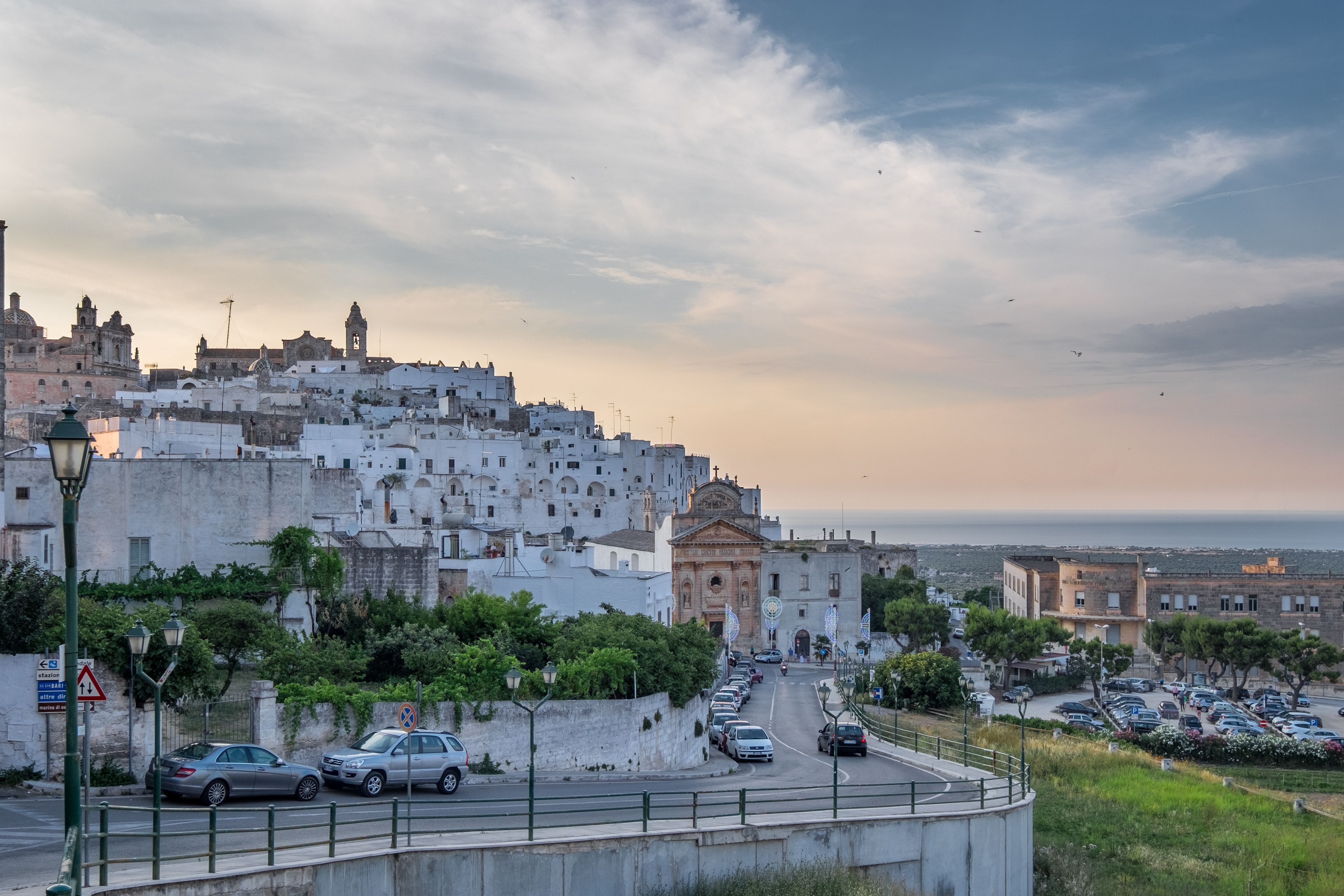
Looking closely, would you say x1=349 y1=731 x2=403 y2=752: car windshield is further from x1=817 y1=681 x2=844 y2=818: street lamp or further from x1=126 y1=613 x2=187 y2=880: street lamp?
x1=817 y1=681 x2=844 y2=818: street lamp

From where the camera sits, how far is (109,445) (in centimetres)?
5669

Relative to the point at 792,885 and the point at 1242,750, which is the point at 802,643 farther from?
the point at 792,885

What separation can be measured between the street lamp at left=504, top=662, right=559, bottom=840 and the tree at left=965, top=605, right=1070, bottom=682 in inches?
1663

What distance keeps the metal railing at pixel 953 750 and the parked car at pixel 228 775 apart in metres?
13.0

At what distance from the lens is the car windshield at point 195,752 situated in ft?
60.1

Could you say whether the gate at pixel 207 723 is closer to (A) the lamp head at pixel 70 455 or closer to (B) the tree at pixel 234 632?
(B) the tree at pixel 234 632

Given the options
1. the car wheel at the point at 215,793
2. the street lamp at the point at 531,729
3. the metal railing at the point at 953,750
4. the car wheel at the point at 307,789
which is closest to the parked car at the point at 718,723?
the metal railing at the point at 953,750

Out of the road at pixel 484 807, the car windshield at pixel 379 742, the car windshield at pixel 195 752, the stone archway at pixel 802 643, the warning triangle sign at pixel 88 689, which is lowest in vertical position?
the stone archway at pixel 802 643

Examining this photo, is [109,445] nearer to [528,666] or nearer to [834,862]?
[528,666]

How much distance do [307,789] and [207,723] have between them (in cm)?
324

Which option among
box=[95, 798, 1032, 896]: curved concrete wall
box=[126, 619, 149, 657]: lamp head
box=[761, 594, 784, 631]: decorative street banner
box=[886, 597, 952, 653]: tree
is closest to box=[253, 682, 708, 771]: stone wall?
box=[95, 798, 1032, 896]: curved concrete wall

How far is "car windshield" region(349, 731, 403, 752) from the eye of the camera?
810 inches

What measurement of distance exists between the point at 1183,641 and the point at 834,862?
55688 mm

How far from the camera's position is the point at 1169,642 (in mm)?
72250
